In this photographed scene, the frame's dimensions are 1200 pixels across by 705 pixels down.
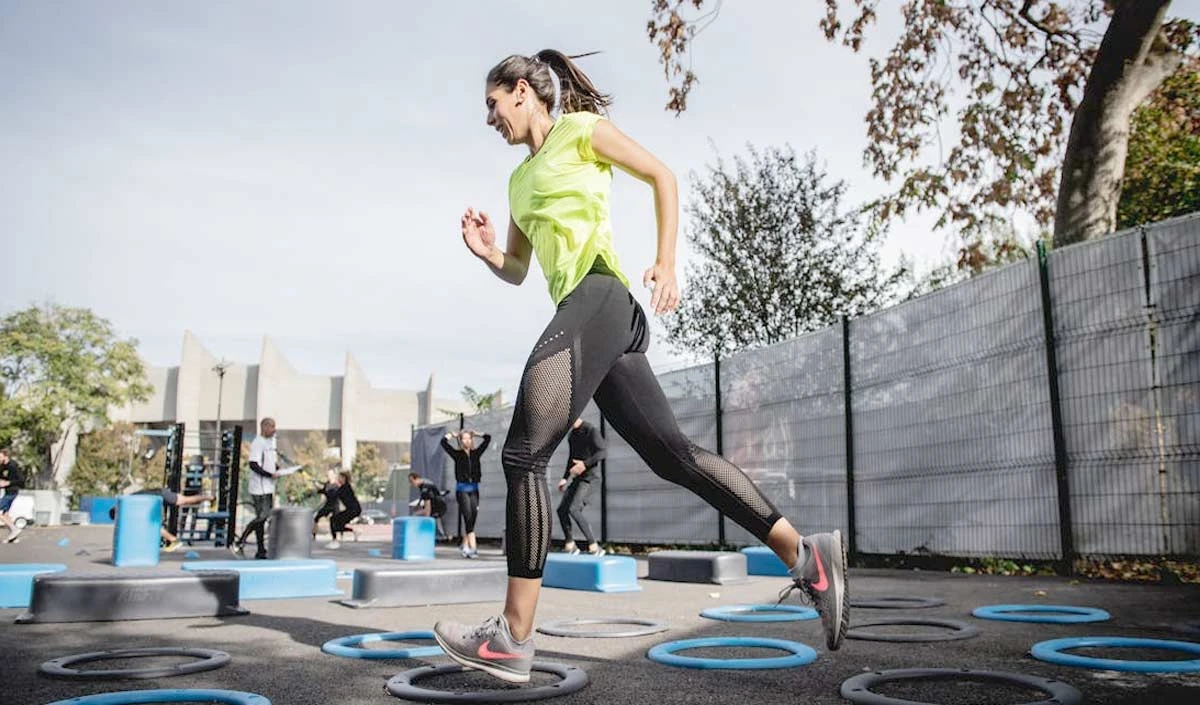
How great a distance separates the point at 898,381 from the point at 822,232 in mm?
10914

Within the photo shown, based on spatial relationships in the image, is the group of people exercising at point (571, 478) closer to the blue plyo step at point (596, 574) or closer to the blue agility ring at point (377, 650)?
the blue plyo step at point (596, 574)

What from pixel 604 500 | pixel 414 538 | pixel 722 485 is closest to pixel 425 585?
pixel 722 485

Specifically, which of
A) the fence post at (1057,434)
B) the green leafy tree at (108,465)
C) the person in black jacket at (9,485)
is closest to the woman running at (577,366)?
the fence post at (1057,434)

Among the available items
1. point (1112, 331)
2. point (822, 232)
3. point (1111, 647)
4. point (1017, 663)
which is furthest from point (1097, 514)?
point (822, 232)

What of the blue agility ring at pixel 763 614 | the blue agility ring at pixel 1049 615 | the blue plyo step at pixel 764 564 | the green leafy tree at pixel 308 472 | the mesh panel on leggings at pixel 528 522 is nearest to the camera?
the mesh panel on leggings at pixel 528 522

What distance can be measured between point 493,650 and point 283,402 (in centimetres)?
7376

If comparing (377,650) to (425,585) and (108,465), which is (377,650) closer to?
(425,585)

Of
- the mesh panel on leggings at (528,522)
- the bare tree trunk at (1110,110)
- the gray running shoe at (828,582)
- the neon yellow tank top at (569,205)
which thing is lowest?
the gray running shoe at (828,582)

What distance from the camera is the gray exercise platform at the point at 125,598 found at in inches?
178

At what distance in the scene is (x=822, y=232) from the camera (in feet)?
63.2

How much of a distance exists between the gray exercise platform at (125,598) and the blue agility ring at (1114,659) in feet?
13.6

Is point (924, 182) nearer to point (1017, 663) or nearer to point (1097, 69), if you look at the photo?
point (1097, 69)

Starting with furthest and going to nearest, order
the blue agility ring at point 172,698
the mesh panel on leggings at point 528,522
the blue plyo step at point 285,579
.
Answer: the blue plyo step at point 285,579 < the mesh panel on leggings at point 528,522 < the blue agility ring at point 172,698

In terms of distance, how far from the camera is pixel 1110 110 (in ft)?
30.3
